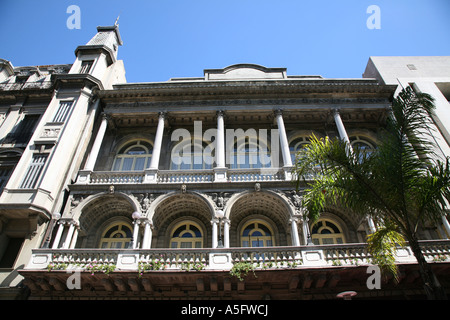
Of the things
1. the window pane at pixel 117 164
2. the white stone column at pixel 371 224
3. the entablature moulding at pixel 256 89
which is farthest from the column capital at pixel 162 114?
the white stone column at pixel 371 224

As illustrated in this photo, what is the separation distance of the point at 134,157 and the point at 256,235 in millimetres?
9426

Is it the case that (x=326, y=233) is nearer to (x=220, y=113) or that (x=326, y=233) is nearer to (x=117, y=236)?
(x=220, y=113)

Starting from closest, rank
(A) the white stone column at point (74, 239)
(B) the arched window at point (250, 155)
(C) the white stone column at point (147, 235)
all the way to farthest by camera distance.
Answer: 1. (C) the white stone column at point (147, 235)
2. (A) the white stone column at point (74, 239)
3. (B) the arched window at point (250, 155)

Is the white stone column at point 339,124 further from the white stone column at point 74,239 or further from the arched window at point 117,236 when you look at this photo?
the white stone column at point 74,239

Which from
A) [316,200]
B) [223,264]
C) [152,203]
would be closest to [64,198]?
[152,203]

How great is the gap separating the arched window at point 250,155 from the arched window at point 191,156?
61.6 inches

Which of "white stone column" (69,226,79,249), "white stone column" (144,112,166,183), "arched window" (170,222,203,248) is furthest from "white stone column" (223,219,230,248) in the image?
"white stone column" (69,226,79,249)

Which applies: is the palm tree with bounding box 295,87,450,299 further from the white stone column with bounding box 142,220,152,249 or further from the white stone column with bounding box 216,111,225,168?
the white stone column with bounding box 142,220,152,249

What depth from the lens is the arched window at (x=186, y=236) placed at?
15723mm

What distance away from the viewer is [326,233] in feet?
52.4

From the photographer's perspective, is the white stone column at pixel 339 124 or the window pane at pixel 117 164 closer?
the white stone column at pixel 339 124

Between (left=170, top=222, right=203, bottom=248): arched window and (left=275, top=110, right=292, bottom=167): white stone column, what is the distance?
6.02m

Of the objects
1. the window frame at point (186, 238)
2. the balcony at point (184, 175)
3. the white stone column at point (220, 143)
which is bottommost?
the window frame at point (186, 238)
